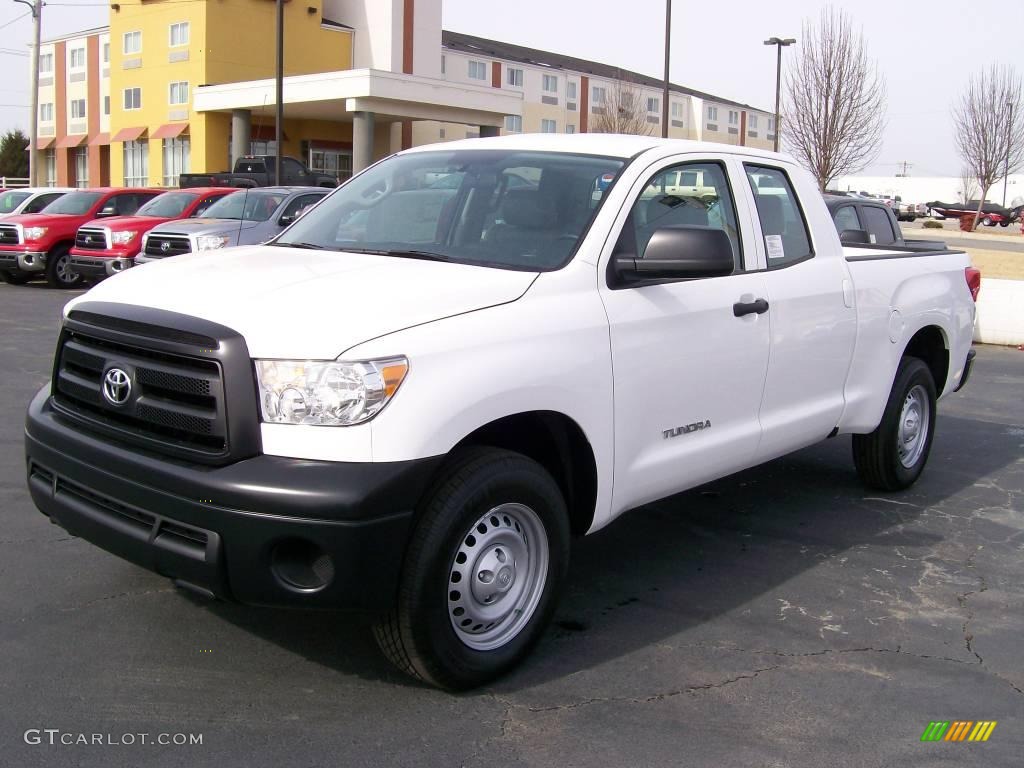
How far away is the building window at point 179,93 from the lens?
160 ft

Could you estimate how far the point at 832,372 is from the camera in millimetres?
5652

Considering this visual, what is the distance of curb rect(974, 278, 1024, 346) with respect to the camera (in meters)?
14.4

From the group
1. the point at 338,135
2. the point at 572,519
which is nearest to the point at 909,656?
the point at 572,519

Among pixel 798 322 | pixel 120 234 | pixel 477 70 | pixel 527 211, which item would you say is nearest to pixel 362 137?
pixel 120 234

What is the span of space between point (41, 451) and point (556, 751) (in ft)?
7.01

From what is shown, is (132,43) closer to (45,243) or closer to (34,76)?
(34,76)

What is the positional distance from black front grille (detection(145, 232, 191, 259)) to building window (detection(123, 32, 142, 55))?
131 ft

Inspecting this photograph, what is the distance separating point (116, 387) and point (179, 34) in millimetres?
49467

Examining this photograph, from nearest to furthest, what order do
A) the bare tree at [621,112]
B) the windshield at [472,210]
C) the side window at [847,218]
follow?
the windshield at [472,210] < the side window at [847,218] < the bare tree at [621,112]

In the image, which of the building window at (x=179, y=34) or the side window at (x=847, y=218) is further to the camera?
the building window at (x=179, y=34)

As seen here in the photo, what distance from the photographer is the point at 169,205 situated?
19.0 m

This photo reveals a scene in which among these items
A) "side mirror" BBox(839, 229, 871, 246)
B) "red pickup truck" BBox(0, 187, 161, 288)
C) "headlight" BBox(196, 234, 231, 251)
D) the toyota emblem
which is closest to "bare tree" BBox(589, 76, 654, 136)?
"red pickup truck" BBox(0, 187, 161, 288)

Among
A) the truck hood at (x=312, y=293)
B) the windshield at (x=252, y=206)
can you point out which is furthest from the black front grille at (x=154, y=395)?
the windshield at (x=252, y=206)

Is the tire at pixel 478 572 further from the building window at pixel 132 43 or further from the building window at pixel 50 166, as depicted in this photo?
the building window at pixel 50 166
